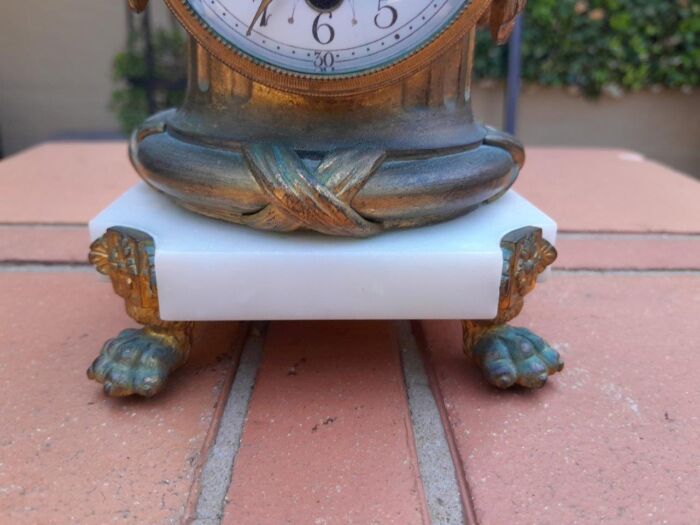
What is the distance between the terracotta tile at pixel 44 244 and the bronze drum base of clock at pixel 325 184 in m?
0.35

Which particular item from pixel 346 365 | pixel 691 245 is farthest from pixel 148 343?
pixel 691 245

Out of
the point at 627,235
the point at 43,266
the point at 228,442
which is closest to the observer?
the point at 228,442

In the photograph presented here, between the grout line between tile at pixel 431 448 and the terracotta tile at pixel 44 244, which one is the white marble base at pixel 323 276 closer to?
the grout line between tile at pixel 431 448

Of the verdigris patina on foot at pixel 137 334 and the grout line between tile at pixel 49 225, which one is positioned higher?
the verdigris patina on foot at pixel 137 334

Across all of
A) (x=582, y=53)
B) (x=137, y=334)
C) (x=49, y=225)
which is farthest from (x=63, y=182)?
(x=582, y=53)

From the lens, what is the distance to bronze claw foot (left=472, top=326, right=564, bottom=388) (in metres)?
0.61

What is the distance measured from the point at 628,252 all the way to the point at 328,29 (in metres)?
0.61

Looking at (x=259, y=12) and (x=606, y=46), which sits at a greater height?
(x=259, y=12)

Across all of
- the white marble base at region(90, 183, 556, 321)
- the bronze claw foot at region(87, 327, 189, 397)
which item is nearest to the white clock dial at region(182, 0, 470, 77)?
the white marble base at region(90, 183, 556, 321)

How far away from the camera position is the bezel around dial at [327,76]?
0.58m

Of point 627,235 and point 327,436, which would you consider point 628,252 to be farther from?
point 327,436

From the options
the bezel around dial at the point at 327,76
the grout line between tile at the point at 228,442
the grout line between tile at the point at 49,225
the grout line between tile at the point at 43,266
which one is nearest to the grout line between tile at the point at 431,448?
the grout line between tile at the point at 228,442

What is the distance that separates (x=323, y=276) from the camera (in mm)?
584

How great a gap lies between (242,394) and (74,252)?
0.46 metres
